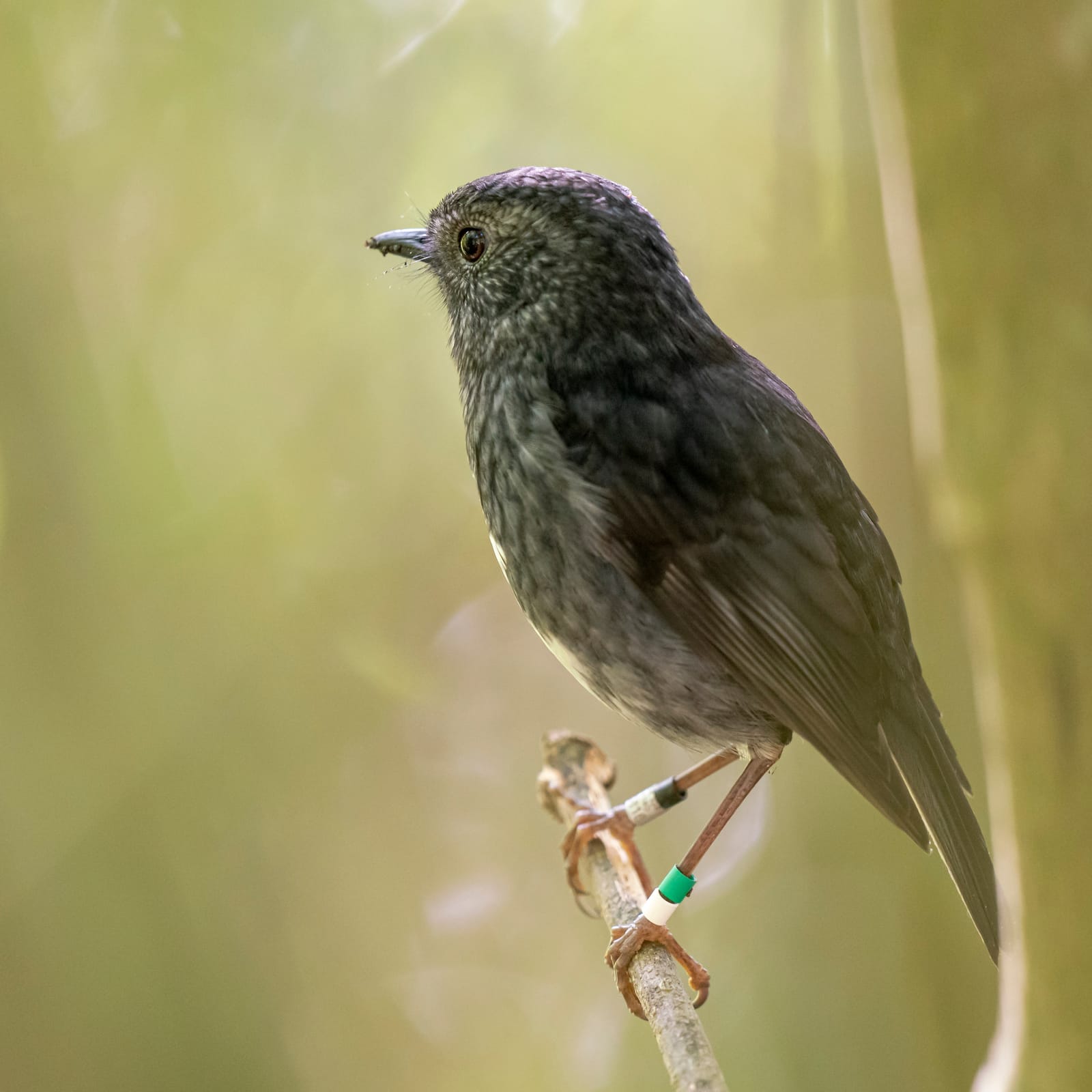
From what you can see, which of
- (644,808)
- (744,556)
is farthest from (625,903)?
(744,556)

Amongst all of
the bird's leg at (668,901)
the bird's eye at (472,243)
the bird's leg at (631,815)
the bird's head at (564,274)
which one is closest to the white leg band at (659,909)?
the bird's leg at (668,901)

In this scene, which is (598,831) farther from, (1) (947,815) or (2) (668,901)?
(1) (947,815)

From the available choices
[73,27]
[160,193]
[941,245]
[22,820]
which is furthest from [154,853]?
[941,245]

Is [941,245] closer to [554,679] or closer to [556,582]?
[556,582]

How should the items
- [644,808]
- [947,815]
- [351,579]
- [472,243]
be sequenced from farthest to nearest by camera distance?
[351,579] → [644,808] → [472,243] → [947,815]

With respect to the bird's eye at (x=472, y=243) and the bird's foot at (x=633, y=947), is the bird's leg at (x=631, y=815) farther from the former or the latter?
the bird's eye at (x=472, y=243)

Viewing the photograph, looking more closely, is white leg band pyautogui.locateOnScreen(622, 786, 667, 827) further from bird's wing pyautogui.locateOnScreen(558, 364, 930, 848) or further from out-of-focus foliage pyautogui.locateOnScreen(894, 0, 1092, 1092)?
out-of-focus foliage pyautogui.locateOnScreen(894, 0, 1092, 1092)

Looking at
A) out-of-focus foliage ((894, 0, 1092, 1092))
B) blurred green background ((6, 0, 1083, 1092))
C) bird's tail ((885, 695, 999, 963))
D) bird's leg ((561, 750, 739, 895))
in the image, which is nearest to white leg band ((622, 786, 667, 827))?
bird's leg ((561, 750, 739, 895))
